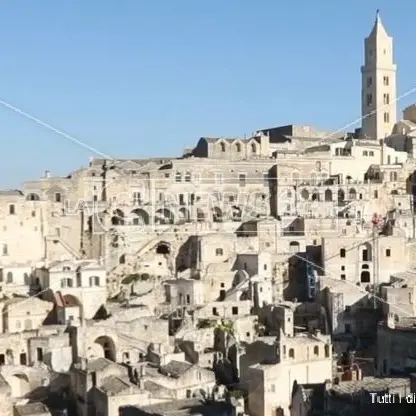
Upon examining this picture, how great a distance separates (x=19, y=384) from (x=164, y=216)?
13282 millimetres

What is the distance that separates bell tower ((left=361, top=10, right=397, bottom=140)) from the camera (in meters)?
43.9

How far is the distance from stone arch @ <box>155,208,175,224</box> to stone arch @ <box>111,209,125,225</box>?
1299mm

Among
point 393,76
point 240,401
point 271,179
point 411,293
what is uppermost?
point 393,76

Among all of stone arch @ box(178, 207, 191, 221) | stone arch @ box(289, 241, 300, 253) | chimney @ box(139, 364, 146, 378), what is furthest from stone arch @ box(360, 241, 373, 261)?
chimney @ box(139, 364, 146, 378)

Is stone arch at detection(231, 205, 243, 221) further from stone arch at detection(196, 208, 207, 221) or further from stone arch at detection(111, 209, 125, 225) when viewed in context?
stone arch at detection(111, 209, 125, 225)

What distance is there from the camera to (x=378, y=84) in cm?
4394

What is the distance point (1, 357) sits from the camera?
75.9ft

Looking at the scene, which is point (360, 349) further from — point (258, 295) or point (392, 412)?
point (392, 412)

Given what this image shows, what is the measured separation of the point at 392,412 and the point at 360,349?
11.2 metres

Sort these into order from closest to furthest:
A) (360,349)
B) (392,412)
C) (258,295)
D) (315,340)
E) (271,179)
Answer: (392,412) < (315,340) < (360,349) < (258,295) < (271,179)

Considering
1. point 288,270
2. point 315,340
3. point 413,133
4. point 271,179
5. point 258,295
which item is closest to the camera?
point 315,340

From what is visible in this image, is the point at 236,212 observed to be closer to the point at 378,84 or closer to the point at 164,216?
the point at 164,216

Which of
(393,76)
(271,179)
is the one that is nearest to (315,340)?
(271,179)

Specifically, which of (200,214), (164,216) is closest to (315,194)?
(200,214)
